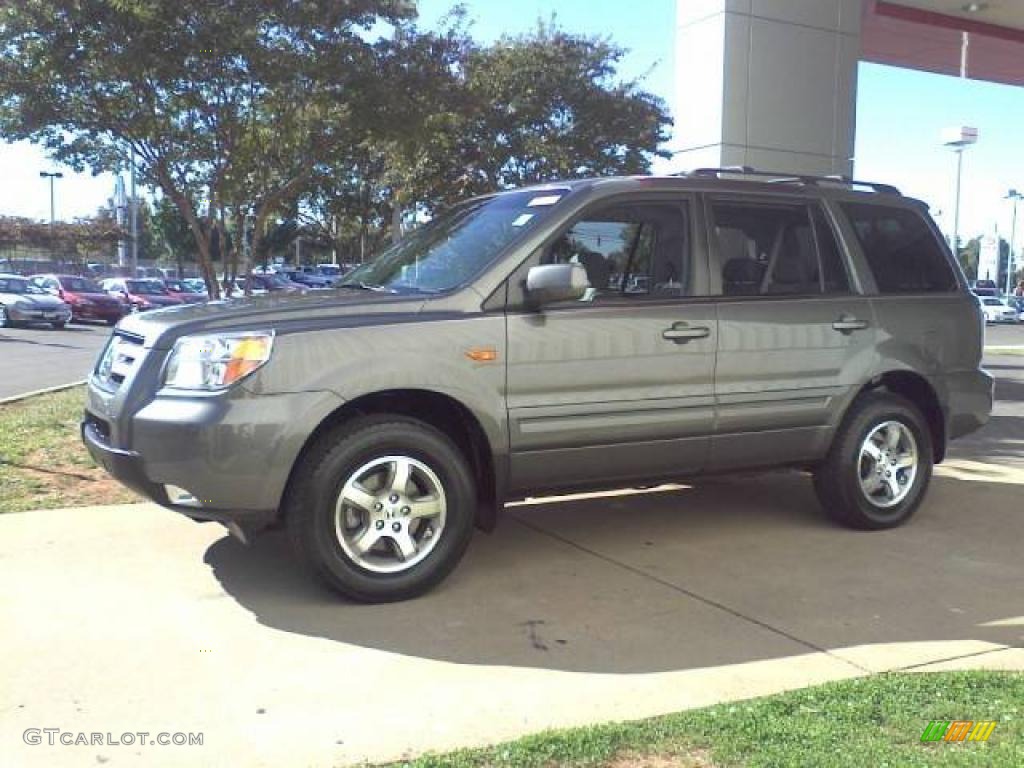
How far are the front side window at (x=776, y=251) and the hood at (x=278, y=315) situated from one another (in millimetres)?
1871

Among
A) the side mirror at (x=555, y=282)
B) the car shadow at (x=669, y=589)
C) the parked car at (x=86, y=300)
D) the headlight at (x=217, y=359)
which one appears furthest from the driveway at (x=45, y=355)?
the side mirror at (x=555, y=282)

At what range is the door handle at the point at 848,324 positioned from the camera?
224 inches

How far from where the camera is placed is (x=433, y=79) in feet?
42.0

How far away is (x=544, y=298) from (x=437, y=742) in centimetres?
217

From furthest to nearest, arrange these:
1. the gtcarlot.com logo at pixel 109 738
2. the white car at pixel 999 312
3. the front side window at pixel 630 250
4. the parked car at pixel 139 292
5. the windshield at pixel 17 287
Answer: the white car at pixel 999 312, the parked car at pixel 139 292, the windshield at pixel 17 287, the front side window at pixel 630 250, the gtcarlot.com logo at pixel 109 738


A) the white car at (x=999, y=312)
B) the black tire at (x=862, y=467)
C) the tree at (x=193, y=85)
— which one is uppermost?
the tree at (x=193, y=85)

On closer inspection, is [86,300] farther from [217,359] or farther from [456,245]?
[217,359]

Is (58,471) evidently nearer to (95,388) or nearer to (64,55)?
(95,388)

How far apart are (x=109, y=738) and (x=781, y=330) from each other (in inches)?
153

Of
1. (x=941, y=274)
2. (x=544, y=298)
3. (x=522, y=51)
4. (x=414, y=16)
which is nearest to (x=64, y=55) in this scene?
(x=414, y=16)

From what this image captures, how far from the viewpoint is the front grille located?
455 centimetres

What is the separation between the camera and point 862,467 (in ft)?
19.6

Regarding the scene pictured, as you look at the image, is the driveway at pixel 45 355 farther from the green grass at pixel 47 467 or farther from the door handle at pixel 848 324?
the door handle at pixel 848 324

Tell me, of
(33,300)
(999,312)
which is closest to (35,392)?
(33,300)
